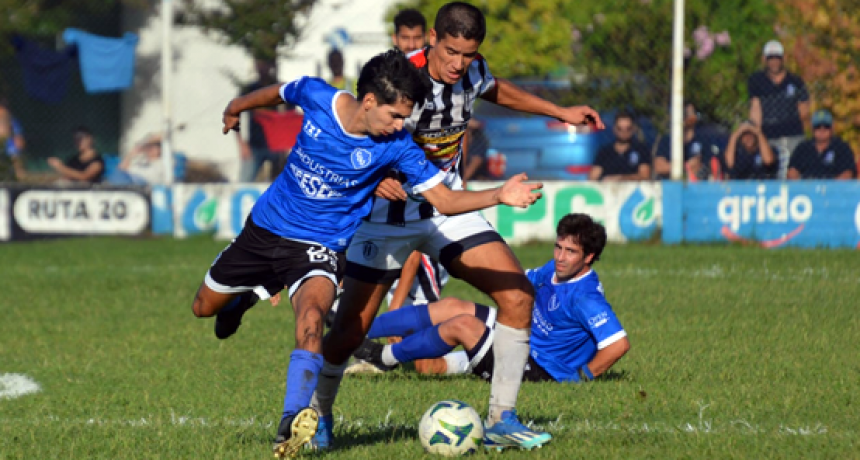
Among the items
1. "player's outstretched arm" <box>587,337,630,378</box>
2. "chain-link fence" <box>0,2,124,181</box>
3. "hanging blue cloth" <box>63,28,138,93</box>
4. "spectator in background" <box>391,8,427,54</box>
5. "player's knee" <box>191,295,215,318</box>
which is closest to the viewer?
"player's knee" <box>191,295,215,318</box>

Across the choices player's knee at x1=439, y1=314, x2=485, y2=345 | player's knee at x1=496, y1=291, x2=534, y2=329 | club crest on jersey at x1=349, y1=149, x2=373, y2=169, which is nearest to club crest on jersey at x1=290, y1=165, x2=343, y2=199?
club crest on jersey at x1=349, y1=149, x2=373, y2=169

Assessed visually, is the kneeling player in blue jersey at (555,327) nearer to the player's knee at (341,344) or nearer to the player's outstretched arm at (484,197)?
the player's knee at (341,344)

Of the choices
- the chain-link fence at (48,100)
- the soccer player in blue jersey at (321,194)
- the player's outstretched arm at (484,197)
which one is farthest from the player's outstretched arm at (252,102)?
the chain-link fence at (48,100)

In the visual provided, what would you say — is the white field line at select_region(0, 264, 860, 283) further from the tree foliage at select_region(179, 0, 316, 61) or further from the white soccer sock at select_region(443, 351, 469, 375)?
the tree foliage at select_region(179, 0, 316, 61)

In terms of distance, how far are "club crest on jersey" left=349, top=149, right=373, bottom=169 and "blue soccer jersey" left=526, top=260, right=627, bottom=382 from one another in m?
2.09

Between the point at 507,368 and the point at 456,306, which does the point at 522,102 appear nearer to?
the point at 507,368

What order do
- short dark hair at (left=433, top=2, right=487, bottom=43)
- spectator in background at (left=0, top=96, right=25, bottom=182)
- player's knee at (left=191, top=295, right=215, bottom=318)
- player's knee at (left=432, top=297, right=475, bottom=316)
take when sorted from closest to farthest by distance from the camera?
short dark hair at (left=433, top=2, right=487, bottom=43), player's knee at (left=191, top=295, right=215, bottom=318), player's knee at (left=432, top=297, right=475, bottom=316), spectator in background at (left=0, top=96, right=25, bottom=182)

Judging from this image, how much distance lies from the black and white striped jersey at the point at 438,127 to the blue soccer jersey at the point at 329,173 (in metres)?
0.19

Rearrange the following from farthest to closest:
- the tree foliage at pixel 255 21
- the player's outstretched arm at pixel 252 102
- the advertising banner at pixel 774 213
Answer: the tree foliage at pixel 255 21, the advertising banner at pixel 774 213, the player's outstretched arm at pixel 252 102

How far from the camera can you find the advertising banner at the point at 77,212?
16.3 meters

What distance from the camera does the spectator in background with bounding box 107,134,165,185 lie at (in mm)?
16969

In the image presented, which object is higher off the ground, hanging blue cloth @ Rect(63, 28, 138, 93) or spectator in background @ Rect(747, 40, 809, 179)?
hanging blue cloth @ Rect(63, 28, 138, 93)

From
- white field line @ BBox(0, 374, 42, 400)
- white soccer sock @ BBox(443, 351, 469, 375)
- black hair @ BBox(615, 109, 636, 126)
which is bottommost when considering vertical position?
white field line @ BBox(0, 374, 42, 400)

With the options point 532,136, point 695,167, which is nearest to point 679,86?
point 695,167
